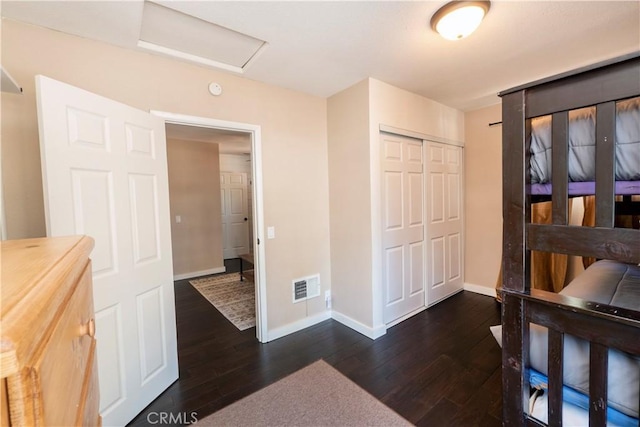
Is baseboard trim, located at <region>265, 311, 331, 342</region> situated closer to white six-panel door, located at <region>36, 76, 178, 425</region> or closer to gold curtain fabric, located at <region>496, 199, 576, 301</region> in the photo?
white six-panel door, located at <region>36, 76, 178, 425</region>

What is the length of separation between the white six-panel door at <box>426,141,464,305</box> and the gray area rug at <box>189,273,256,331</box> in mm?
2183

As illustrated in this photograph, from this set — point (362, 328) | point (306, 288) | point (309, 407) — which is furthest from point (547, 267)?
point (309, 407)

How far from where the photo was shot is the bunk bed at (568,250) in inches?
36.8

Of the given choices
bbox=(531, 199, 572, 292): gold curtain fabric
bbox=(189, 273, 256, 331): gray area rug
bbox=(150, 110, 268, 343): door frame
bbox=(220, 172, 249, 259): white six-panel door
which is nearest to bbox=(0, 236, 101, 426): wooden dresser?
bbox=(150, 110, 268, 343): door frame

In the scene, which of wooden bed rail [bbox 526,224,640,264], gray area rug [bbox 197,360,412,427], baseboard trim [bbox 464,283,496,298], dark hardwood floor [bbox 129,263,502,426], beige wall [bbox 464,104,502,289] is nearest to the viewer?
wooden bed rail [bbox 526,224,640,264]

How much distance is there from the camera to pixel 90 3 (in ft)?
4.84

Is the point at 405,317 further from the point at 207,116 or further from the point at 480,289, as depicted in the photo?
the point at 207,116

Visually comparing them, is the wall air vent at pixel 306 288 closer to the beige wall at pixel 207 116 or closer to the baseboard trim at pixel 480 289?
the beige wall at pixel 207 116

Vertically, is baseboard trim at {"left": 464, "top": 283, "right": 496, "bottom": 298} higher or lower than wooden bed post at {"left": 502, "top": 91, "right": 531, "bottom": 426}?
lower

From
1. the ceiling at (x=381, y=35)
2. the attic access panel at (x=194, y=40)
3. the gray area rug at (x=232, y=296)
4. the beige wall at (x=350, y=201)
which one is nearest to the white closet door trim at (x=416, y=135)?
the beige wall at (x=350, y=201)

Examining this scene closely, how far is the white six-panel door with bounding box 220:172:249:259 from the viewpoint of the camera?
20.5 ft

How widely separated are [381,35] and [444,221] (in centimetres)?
238

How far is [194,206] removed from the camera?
15.7 feet

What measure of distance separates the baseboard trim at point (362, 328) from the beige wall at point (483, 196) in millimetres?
1815
